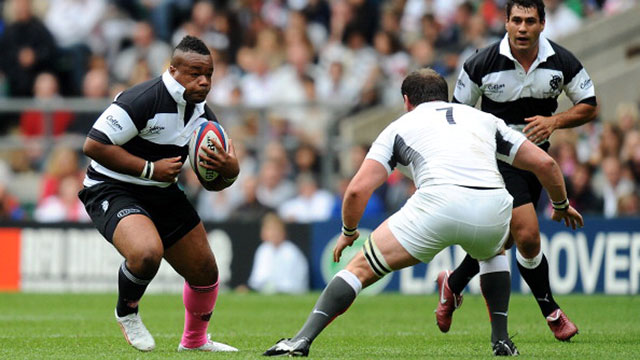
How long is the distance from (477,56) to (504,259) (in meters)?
2.14

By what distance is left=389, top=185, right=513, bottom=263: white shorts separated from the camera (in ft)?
23.8

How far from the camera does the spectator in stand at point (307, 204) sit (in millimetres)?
17906

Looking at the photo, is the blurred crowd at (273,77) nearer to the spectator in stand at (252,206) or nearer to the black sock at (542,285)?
the spectator in stand at (252,206)

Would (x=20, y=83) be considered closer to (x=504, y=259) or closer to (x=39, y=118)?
(x=39, y=118)

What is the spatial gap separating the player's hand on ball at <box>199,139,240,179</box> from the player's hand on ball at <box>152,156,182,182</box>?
19 cm

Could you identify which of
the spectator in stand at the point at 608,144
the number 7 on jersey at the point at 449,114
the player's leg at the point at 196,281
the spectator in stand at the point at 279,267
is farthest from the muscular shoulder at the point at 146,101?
the spectator in stand at the point at 608,144

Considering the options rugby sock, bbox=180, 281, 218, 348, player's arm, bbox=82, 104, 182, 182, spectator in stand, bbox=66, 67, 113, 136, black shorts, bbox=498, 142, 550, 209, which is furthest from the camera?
spectator in stand, bbox=66, 67, 113, 136

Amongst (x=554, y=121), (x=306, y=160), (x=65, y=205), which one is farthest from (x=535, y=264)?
(x=65, y=205)

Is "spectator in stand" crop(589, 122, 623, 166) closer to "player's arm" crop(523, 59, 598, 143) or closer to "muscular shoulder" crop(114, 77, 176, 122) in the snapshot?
"player's arm" crop(523, 59, 598, 143)

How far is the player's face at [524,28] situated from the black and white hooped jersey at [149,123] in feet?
8.07

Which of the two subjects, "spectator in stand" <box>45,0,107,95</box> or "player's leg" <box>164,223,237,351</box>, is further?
"spectator in stand" <box>45,0,107,95</box>

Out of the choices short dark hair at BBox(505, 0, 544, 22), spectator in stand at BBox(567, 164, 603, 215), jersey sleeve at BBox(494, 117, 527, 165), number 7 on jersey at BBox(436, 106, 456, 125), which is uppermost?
short dark hair at BBox(505, 0, 544, 22)

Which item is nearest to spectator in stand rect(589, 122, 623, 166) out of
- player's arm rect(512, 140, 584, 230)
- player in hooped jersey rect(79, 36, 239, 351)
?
player's arm rect(512, 140, 584, 230)

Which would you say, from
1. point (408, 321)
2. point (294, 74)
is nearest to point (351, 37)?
point (294, 74)
